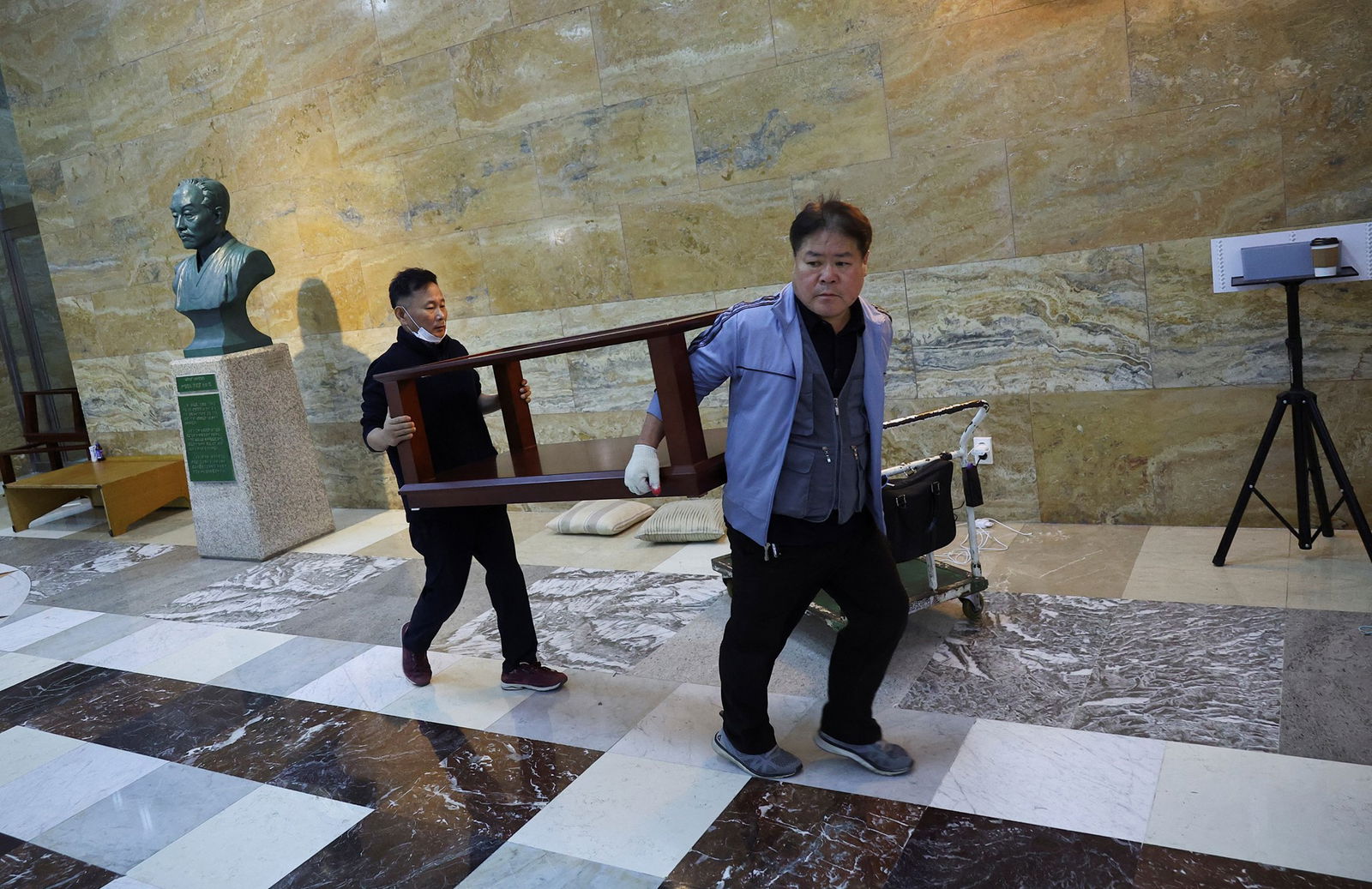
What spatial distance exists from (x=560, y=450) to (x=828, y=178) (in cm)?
241

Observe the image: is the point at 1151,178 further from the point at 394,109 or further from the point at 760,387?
the point at 394,109

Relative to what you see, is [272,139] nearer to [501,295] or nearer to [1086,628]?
[501,295]

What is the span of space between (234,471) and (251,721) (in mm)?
2774

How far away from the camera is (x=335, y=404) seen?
718 cm

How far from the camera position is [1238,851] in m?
2.29

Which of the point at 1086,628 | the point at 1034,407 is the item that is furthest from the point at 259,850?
the point at 1034,407

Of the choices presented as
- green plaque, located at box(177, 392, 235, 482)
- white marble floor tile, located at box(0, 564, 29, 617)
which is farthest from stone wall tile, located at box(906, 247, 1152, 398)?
green plaque, located at box(177, 392, 235, 482)

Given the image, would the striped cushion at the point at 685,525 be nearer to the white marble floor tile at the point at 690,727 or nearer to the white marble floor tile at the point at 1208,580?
the white marble floor tile at the point at 690,727

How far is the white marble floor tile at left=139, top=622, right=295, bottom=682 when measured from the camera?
4.40 metres

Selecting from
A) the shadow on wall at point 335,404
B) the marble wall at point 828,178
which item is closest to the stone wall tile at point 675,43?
the marble wall at point 828,178

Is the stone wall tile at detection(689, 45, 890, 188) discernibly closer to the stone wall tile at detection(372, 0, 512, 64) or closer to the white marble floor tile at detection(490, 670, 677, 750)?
the stone wall tile at detection(372, 0, 512, 64)

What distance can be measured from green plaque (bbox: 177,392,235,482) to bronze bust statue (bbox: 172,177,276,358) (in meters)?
0.30

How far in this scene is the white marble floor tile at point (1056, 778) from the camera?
251 cm

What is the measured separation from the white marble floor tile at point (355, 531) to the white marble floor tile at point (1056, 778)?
4278 mm
